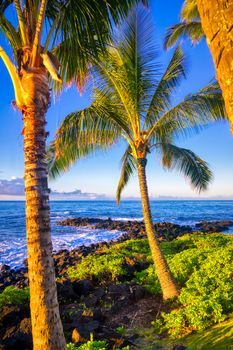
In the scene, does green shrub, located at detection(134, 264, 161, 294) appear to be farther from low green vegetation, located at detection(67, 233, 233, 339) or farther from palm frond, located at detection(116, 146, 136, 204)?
palm frond, located at detection(116, 146, 136, 204)

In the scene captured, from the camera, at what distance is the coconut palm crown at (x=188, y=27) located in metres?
12.6

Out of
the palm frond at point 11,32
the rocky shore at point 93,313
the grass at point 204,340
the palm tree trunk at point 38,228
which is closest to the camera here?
the palm tree trunk at point 38,228

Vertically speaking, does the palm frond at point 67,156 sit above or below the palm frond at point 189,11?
below

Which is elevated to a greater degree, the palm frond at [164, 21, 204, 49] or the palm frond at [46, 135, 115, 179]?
the palm frond at [164, 21, 204, 49]

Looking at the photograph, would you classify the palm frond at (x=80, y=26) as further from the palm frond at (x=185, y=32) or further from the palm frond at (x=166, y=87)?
the palm frond at (x=185, y=32)

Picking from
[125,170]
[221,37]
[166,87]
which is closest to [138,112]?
[166,87]

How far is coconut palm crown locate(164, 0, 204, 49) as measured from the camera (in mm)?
12602

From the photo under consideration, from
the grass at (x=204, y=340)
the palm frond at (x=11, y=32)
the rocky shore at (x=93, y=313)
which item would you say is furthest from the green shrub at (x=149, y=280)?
the palm frond at (x=11, y=32)

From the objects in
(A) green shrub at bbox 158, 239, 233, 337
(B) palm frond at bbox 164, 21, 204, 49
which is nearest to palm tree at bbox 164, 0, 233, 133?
(A) green shrub at bbox 158, 239, 233, 337

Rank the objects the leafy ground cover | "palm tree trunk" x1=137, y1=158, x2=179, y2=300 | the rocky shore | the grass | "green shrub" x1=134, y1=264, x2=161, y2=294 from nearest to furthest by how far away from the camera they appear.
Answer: the grass → the leafy ground cover → the rocky shore → "palm tree trunk" x1=137, y1=158, x2=179, y2=300 → "green shrub" x1=134, y1=264, x2=161, y2=294

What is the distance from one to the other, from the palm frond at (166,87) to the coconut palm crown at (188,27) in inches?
220

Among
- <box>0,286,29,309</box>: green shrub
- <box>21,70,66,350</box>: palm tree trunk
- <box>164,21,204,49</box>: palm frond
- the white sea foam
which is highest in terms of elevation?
<box>164,21,204,49</box>: palm frond

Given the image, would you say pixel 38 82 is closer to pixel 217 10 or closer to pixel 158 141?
pixel 217 10

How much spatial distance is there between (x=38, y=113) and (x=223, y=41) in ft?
9.06
